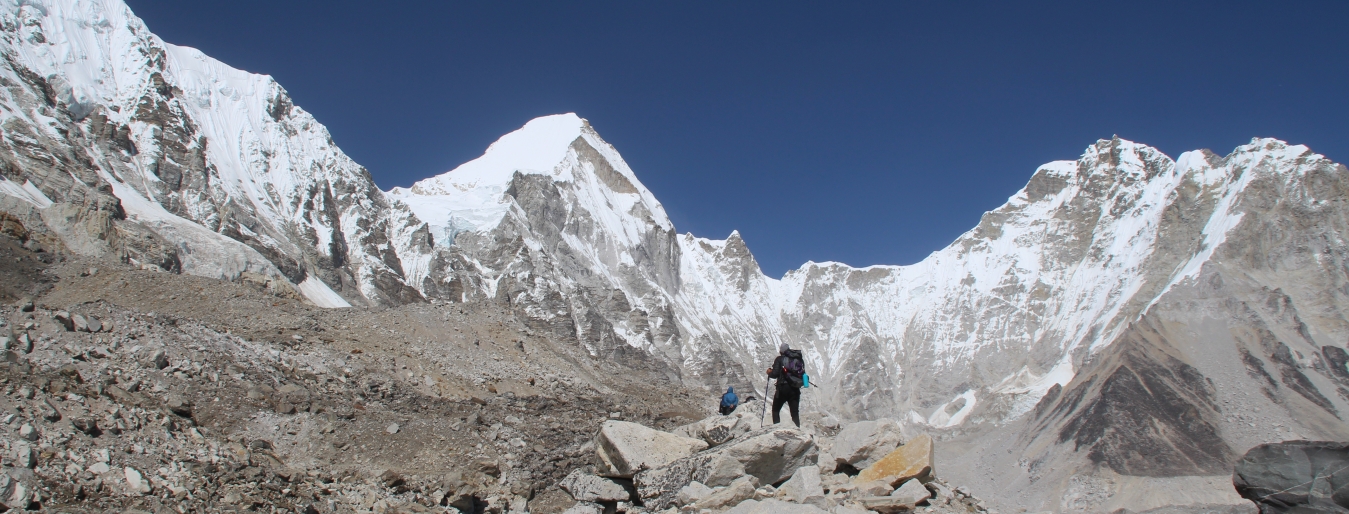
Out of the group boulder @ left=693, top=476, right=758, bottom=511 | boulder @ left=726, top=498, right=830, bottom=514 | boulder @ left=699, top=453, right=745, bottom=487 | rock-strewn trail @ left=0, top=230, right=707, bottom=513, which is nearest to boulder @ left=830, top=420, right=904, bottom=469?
boulder @ left=699, top=453, right=745, bottom=487

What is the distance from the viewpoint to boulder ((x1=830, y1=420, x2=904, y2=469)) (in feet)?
50.4

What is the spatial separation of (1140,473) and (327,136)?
432ft

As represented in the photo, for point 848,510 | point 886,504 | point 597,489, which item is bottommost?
point 848,510

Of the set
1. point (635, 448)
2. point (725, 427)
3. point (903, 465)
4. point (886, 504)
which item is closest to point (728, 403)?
point (725, 427)

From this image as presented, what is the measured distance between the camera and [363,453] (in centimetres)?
1606

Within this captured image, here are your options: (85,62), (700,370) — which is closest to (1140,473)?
(700,370)

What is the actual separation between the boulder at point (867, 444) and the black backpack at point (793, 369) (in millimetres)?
1433

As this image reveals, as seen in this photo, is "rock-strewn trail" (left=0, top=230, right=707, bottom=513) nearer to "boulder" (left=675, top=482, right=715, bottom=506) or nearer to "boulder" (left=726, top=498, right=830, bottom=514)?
"boulder" (left=675, top=482, right=715, bottom=506)

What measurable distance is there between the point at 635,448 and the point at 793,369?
11.7 feet

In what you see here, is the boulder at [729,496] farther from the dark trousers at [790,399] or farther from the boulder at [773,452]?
the dark trousers at [790,399]

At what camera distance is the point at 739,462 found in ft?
47.3

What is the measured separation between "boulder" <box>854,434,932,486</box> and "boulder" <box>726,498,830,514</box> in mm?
2665

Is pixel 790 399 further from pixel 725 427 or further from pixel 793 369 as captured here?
pixel 725 427

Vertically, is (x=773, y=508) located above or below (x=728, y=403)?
below
